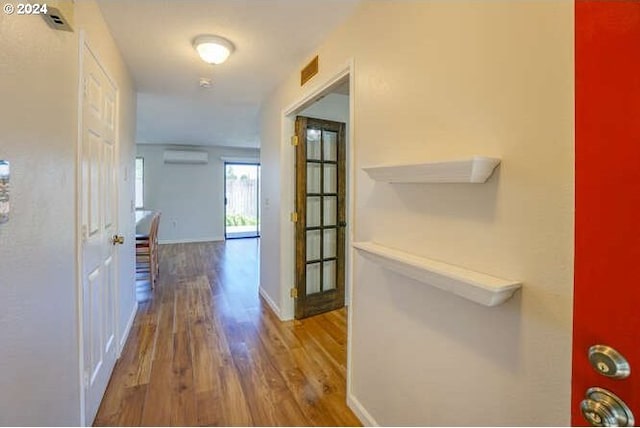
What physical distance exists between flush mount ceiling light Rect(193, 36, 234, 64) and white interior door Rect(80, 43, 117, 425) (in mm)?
632

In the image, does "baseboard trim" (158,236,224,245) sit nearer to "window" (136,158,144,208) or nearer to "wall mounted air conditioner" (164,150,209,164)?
"window" (136,158,144,208)

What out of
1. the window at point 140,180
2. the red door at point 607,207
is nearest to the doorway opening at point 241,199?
the window at point 140,180

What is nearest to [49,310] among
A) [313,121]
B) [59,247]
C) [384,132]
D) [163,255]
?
[59,247]

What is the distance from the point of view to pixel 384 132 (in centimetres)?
155

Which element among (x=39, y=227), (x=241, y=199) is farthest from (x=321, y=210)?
(x=241, y=199)

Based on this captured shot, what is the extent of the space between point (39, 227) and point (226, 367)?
65.6 inches

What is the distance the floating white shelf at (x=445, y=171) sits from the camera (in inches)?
37.2

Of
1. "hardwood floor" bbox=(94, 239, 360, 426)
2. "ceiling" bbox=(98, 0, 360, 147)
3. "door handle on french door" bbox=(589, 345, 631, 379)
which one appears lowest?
"hardwood floor" bbox=(94, 239, 360, 426)

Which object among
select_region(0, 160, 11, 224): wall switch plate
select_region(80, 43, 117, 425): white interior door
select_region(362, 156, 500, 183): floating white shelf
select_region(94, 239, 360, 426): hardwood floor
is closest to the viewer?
select_region(0, 160, 11, 224): wall switch plate

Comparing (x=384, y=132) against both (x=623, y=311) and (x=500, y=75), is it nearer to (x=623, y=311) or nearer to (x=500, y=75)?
(x=500, y=75)

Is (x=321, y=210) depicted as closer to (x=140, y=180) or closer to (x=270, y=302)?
(x=270, y=302)

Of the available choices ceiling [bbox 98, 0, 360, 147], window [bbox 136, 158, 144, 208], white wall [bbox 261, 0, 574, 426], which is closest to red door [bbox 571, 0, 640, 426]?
white wall [bbox 261, 0, 574, 426]

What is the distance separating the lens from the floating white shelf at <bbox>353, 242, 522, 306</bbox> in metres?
0.89

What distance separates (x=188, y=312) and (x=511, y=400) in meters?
3.15
